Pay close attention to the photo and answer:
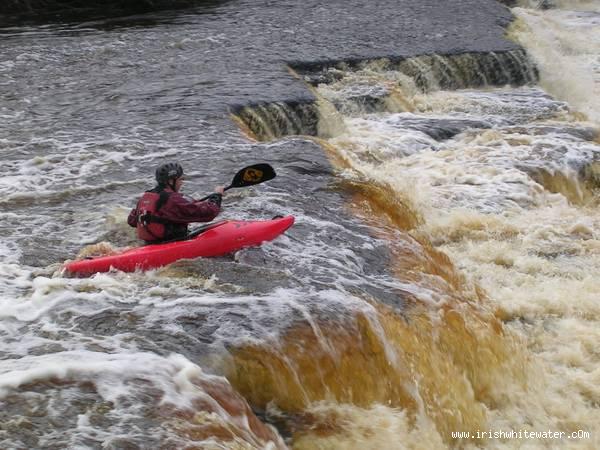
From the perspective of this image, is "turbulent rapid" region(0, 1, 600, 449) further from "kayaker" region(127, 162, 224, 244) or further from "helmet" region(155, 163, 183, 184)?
"helmet" region(155, 163, 183, 184)

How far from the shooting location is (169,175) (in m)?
5.71

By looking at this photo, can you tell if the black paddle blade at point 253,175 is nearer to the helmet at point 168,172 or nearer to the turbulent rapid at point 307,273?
the turbulent rapid at point 307,273

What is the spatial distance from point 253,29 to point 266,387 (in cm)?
1101

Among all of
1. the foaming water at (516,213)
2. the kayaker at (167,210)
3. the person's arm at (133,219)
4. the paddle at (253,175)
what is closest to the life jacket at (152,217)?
the kayaker at (167,210)

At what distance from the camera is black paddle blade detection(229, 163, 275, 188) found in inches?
250

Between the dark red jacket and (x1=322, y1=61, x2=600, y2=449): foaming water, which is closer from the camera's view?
(x1=322, y1=61, x2=600, y2=449): foaming water

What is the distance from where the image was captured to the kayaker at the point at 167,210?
570 centimetres

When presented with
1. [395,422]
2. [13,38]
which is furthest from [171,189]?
[13,38]

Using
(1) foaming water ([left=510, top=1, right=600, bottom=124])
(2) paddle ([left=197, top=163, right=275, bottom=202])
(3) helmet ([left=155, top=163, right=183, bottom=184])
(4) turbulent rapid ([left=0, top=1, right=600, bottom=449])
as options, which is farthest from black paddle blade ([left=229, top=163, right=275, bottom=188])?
(1) foaming water ([left=510, top=1, right=600, bottom=124])

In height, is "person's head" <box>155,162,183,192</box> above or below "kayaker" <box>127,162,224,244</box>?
above

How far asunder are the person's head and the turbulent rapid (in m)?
0.68

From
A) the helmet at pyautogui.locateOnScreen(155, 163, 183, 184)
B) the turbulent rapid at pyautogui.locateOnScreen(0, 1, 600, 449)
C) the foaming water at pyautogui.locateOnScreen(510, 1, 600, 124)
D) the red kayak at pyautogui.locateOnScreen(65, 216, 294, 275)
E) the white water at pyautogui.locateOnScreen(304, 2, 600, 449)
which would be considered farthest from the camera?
the foaming water at pyautogui.locateOnScreen(510, 1, 600, 124)

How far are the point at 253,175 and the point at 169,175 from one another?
0.90 m

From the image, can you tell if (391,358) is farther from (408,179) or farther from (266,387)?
(408,179)
